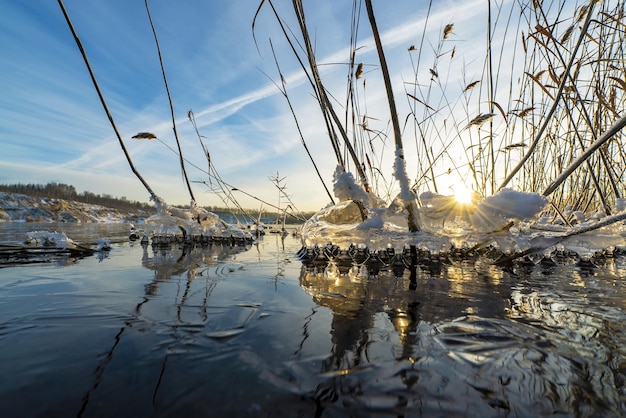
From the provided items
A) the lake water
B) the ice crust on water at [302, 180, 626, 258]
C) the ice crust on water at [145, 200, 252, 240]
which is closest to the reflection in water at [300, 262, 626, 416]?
the lake water

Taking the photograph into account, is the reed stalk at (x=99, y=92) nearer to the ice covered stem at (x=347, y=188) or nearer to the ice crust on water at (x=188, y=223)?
the ice crust on water at (x=188, y=223)

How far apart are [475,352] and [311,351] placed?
1.53 ft

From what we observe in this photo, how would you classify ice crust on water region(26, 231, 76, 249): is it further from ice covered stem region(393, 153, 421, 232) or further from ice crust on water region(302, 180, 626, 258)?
ice covered stem region(393, 153, 421, 232)

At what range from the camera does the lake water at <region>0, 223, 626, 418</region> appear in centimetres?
60

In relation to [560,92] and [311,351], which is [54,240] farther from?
[560,92]

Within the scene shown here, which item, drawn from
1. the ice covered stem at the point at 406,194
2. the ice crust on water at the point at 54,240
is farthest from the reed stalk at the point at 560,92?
the ice crust on water at the point at 54,240

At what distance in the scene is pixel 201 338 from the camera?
2.96 ft

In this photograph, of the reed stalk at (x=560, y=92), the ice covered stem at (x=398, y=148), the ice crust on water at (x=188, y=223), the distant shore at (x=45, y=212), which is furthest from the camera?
the distant shore at (x=45, y=212)

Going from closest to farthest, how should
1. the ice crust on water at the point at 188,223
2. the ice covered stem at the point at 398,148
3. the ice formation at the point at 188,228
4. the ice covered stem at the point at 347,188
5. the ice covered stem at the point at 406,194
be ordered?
the ice covered stem at the point at 398,148, the ice covered stem at the point at 406,194, the ice covered stem at the point at 347,188, the ice crust on water at the point at 188,223, the ice formation at the point at 188,228

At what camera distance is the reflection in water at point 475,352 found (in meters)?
0.61

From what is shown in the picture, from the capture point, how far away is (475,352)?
825 millimetres

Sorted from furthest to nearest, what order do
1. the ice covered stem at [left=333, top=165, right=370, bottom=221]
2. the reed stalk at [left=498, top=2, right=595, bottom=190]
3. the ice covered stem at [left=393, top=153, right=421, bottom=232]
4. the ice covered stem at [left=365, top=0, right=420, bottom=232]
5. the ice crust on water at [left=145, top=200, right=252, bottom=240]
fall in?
the ice crust on water at [left=145, top=200, right=252, bottom=240], the ice covered stem at [left=333, top=165, right=370, bottom=221], the ice covered stem at [left=393, top=153, right=421, bottom=232], the reed stalk at [left=498, top=2, right=595, bottom=190], the ice covered stem at [left=365, top=0, right=420, bottom=232]

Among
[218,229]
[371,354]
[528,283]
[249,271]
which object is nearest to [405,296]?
[371,354]

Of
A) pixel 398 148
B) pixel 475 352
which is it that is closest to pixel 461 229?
pixel 398 148
